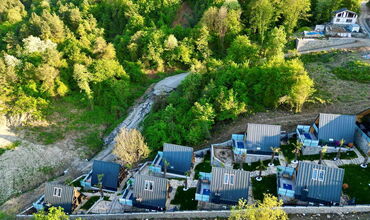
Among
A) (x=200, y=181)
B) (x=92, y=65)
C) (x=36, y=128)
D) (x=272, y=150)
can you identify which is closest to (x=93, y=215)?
(x=200, y=181)

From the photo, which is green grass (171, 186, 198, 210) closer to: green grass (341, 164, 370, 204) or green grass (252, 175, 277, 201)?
green grass (252, 175, 277, 201)

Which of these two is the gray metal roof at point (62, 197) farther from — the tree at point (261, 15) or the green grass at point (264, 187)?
the tree at point (261, 15)

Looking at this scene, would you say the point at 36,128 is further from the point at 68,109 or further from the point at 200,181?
the point at 200,181

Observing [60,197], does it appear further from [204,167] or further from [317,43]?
[317,43]

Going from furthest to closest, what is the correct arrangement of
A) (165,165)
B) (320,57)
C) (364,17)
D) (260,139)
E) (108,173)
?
(364,17) → (320,57) → (260,139) → (108,173) → (165,165)

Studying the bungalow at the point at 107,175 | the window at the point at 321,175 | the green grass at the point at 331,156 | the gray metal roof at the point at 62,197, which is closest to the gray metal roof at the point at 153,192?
the bungalow at the point at 107,175

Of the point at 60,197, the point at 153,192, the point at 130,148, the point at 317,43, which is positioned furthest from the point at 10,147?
the point at 317,43
